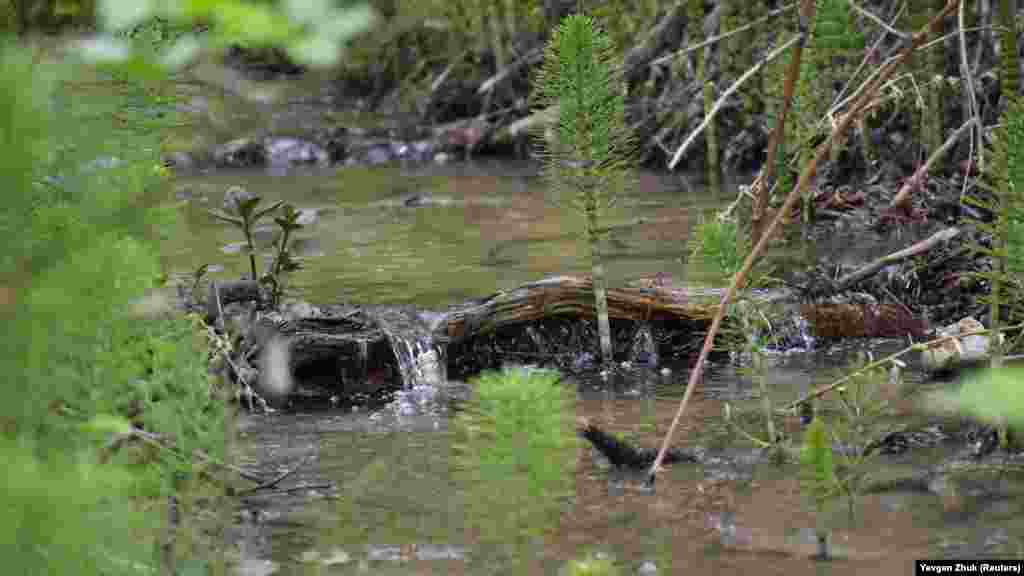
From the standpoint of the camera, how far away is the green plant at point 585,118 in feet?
15.3

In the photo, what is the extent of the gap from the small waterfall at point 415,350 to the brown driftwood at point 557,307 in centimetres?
8

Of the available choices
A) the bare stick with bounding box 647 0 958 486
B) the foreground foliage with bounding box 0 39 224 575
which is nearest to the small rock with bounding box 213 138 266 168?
the bare stick with bounding box 647 0 958 486

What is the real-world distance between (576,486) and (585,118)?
5.07ft

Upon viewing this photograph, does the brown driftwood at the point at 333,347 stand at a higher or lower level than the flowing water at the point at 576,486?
higher

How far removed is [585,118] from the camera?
4840 mm

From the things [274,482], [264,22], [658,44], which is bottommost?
[274,482]

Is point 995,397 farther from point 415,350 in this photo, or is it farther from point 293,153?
point 293,153

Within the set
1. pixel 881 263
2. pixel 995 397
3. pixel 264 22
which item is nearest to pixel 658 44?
pixel 881 263

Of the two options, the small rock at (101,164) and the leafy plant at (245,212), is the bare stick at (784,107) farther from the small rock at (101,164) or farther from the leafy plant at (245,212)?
the leafy plant at (245,212)

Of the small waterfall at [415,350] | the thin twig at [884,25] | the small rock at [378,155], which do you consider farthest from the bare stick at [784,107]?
the small rock at [378,155]

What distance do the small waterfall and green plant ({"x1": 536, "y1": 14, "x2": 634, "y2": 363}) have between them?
724mm

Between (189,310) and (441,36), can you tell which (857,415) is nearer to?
(189,310)

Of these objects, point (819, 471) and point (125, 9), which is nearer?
point (125, 9)

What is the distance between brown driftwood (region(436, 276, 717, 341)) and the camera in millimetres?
5664
